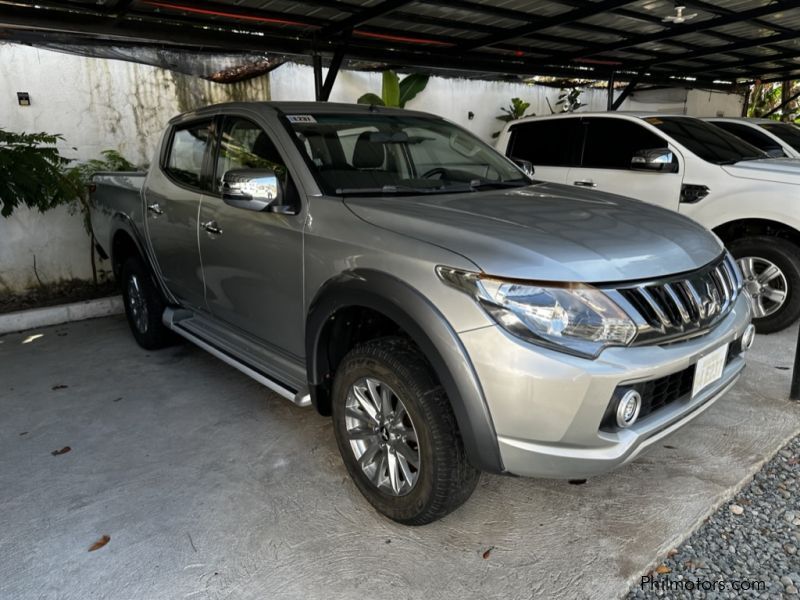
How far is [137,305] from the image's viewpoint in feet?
14.3

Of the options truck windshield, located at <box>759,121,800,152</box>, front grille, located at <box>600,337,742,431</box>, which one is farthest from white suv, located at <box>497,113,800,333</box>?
front grille, located at <box>600,337,742,431</box>

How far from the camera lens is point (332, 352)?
248 cm

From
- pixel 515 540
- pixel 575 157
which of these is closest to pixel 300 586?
pixel 515 540

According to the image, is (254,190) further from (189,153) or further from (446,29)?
(446,29)

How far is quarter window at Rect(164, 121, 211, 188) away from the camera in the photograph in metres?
3.38

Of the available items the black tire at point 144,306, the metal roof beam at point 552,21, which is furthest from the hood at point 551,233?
the metal roof beam at point 552,21

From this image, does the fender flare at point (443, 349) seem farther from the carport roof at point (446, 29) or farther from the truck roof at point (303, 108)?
the carport roof at point (446, 29)

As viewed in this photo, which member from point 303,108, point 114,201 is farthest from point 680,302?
point 114,201

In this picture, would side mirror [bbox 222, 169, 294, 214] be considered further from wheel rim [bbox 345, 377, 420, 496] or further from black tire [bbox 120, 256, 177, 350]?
black tire [bbox 120, 256, 177, 350]

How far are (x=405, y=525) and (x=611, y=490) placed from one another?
0.95m

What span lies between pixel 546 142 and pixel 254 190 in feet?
13.2

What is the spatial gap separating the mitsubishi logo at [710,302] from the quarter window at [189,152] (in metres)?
2.67

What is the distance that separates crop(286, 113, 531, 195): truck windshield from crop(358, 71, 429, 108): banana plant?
13.0 feet

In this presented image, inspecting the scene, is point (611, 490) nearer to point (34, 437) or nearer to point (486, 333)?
point (486, 333)
